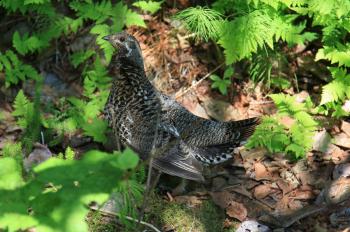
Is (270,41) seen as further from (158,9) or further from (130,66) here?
(158,9)

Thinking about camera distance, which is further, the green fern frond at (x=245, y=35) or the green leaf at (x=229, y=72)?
the green leaf at (x=229, y=72)

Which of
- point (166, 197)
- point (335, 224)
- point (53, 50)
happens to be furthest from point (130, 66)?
point (335, 224)

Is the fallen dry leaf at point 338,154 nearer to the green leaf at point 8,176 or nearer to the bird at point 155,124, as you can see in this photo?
the bird at point 155,124

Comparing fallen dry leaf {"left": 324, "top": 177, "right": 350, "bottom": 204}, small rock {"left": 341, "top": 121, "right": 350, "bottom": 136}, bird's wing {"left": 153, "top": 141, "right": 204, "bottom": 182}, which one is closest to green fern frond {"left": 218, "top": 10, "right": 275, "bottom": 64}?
bird's wing {"left": 153, "top": 141, "right": 204, "bottom": 182}

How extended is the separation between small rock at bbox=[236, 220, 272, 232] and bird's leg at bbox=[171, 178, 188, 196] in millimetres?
815

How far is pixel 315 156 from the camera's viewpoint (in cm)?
→ 622

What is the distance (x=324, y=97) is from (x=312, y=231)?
1661mm

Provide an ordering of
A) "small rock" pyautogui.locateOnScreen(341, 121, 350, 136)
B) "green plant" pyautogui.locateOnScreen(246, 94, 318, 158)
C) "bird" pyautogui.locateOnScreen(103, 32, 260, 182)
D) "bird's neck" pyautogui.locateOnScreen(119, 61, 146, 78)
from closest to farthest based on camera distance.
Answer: "bird" pyautogui.locateOnScreen(103, 32, 260, 182) < "bird's neck" pyautogui.locateOnScreen(119, 61, 146, 78) < "green plant" pyautogui.locateOnScreen(246, 94, 318, 158) < "small rock" pyautogui.locateOnScreen(341, 121, 350, 136)

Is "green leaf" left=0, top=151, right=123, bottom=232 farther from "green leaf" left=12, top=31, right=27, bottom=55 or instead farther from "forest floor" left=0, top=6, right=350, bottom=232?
"green leaf" left=12, top=31, right=27, bottom=55

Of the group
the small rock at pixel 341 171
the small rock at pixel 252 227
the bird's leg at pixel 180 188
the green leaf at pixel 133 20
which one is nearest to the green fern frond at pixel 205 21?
the green leaf at pixel 133 20

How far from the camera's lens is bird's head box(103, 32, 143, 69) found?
19.1 feet

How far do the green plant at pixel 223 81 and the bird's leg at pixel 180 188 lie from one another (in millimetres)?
1423

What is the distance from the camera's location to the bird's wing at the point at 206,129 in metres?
5.73

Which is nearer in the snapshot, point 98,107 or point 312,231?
point 312,231
